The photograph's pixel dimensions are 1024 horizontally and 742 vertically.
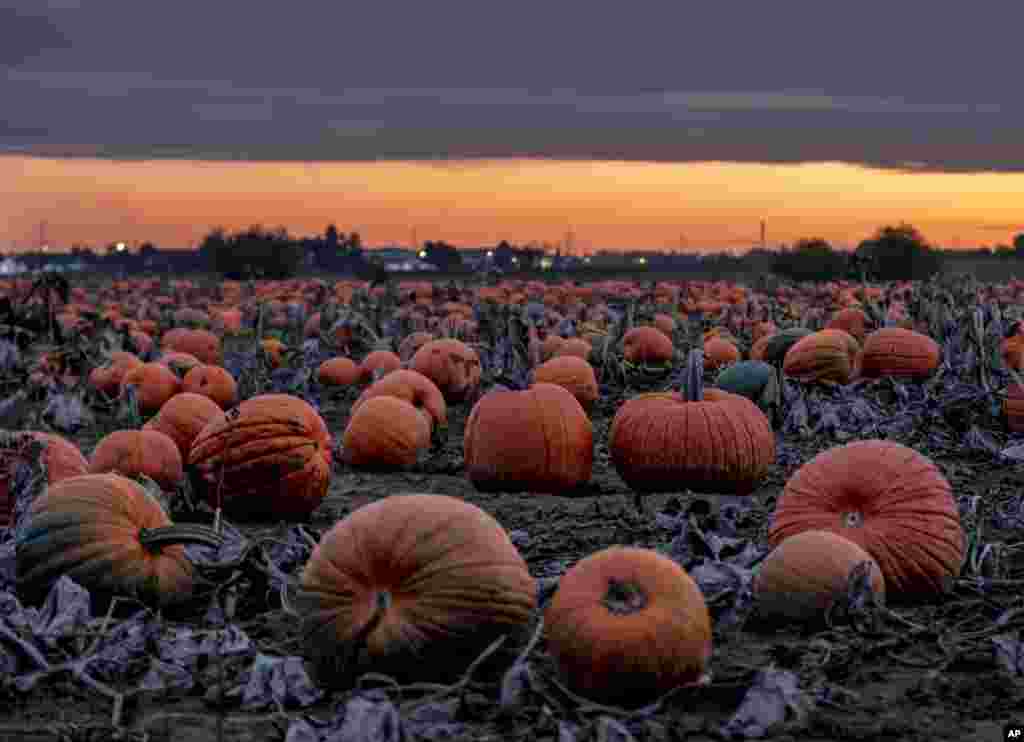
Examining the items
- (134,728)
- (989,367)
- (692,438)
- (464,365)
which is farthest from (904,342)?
(134,728)

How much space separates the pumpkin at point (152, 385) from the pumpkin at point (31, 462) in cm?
463

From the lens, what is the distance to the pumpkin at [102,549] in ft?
16.7

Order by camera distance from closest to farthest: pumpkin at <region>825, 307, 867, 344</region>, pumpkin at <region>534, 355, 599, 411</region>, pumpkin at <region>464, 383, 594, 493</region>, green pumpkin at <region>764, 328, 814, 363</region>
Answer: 1. pumpkin at <region>464, 383, 594, 493</region>
2. pumpkin at <region>534, 355, 599, 411</region>
3. green pumpkin at <region>764, 328, 814, 363</region>
4. pumpkin at <region>825, 307, 867, 344</region>

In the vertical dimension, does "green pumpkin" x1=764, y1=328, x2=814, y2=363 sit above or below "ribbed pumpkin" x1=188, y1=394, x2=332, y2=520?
above

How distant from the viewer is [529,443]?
779 centimetres

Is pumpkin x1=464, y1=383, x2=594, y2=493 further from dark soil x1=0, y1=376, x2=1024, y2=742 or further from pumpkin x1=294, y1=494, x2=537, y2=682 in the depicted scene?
pumpkin x1=294, y1=494, x2=537, y2=682

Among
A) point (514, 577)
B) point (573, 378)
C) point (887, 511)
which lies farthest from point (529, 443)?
point (514, 577)

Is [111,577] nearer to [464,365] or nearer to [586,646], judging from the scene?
[586,646]

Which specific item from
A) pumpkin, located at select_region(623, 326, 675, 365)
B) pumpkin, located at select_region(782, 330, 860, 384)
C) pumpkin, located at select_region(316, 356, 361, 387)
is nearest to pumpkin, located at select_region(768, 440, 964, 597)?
pumpkin, located at select_region(782, 330, 860, 384)

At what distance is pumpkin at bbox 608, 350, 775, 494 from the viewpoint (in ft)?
25.0

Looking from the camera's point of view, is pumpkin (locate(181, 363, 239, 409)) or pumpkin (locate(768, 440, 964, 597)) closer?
pumpkin (locate(768, 440, 964, 597))

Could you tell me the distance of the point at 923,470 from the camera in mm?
5516

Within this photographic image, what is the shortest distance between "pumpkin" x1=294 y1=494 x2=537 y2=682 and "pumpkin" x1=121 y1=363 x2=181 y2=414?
7.66m

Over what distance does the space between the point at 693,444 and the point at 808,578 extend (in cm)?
276
